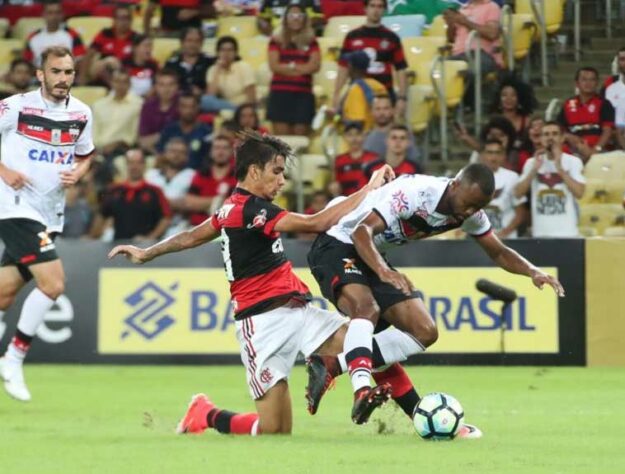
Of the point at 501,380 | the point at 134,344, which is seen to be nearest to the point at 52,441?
the point at 501,380

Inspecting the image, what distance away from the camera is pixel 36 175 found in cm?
1109

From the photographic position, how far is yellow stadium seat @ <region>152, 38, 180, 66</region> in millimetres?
19141

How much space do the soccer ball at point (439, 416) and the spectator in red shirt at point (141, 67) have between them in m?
10.3

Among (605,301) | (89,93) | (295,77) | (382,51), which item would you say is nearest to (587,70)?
(382,51)

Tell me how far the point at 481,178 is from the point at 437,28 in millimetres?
9336

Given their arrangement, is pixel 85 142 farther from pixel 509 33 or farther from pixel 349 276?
pixel 509 33

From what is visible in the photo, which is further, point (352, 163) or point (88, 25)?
point (88, 25)

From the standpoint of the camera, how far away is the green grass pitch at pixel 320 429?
7.58 m

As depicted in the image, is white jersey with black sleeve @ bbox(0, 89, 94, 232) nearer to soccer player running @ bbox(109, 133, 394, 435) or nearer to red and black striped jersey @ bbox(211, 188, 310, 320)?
soccer player running @ bbox(109, 133, 394, 435)

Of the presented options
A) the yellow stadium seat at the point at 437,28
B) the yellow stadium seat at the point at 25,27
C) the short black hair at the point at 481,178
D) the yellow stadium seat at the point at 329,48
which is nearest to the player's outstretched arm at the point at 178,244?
the short black hair at the point at 481,178

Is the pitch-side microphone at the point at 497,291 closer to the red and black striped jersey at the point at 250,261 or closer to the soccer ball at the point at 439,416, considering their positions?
the red and black striped jersey at the point at 250,261

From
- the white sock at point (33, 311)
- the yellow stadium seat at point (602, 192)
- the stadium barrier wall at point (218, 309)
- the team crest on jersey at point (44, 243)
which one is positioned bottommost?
the stadium barrier wall at point (218, 309)

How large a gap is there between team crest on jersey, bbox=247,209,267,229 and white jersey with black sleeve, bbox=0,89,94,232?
2.89m

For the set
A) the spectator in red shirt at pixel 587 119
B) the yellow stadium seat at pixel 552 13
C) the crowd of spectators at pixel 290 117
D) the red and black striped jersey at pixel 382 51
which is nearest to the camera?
the crowd of spectators at pixel 290 117
